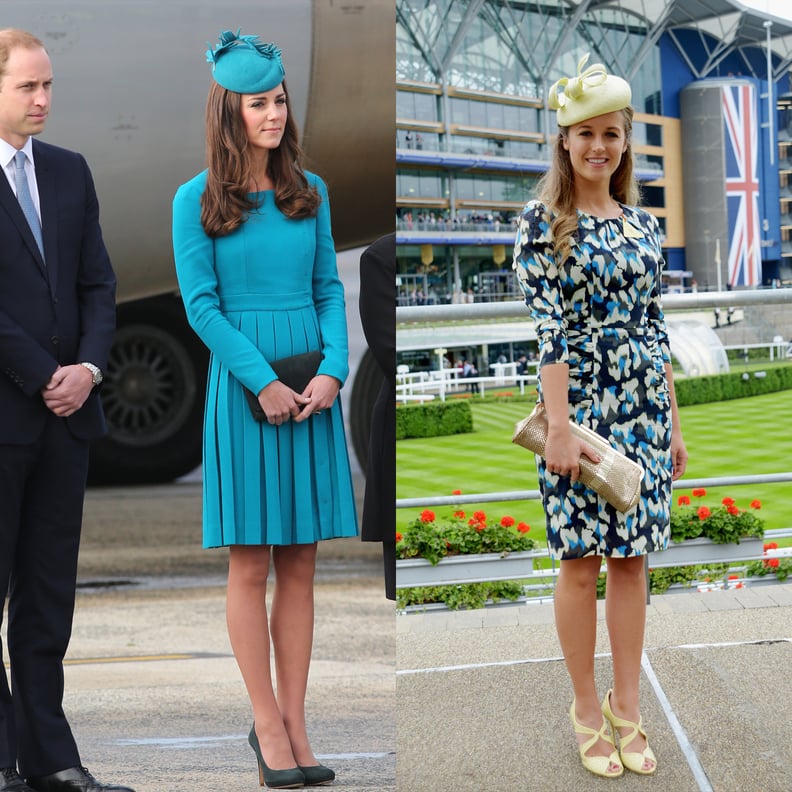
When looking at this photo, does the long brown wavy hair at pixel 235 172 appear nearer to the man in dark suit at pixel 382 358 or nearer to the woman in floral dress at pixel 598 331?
the man in dark suit at pixel 382 358

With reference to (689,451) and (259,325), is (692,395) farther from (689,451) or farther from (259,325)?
(689,451)

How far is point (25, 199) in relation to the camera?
1976 millimetres

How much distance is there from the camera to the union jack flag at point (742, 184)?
2893mm

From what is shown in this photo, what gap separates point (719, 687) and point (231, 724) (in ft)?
3.91

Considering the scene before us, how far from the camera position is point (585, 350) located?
1851mm

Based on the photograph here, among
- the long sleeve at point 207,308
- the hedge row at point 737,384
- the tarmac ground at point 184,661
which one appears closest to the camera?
the long sleeve at point 207,308

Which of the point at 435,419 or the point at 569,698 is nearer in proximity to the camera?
the point at 569,698

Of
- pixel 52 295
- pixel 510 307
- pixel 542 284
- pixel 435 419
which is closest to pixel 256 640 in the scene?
pixel 52 295

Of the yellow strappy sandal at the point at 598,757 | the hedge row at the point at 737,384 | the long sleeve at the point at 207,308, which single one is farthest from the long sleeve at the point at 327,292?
the hedge row at the point at 737,384

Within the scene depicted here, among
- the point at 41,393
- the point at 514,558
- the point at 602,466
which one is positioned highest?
the point at 41,393

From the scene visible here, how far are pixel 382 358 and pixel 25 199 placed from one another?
68cm

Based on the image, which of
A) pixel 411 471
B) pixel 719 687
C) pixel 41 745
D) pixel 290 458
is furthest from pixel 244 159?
pixel 411 471

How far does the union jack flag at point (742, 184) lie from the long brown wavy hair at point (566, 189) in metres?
1.04

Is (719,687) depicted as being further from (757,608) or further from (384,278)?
(384,278)
